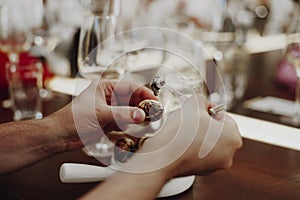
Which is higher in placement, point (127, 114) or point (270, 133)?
point (127, 114)

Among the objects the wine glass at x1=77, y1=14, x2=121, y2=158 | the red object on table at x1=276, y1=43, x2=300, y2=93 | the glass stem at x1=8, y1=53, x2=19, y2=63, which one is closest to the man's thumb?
the wine glass at x1=77, y1=14, x2=121, y2=158

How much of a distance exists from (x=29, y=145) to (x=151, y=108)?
0.24 metres

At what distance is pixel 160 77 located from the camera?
0.98 m

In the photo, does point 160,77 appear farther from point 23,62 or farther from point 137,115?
point 23,62

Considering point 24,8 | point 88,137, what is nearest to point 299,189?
point 88,137

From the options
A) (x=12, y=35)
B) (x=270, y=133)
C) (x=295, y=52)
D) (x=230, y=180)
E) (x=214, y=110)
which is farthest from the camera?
(x=12, y=35)

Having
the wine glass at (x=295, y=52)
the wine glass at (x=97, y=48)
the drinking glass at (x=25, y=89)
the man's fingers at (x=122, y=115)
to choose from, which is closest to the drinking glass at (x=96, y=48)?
the wine glass at (x=97, y=48)

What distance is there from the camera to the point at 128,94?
3.02 feet

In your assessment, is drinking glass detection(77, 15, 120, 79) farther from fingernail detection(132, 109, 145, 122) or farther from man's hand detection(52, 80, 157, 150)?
fingernail detection(132, 109, 145, 122)

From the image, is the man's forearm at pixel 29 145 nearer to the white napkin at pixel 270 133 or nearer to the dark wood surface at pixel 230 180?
the dark wood surface at pixel 230 180

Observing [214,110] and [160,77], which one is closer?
[214,110]

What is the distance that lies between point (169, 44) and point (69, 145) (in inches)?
26.6

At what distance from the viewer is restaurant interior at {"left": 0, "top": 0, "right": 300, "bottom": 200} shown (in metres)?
0.87

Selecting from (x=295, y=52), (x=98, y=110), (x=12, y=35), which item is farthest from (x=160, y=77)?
(x=12, y=35)
